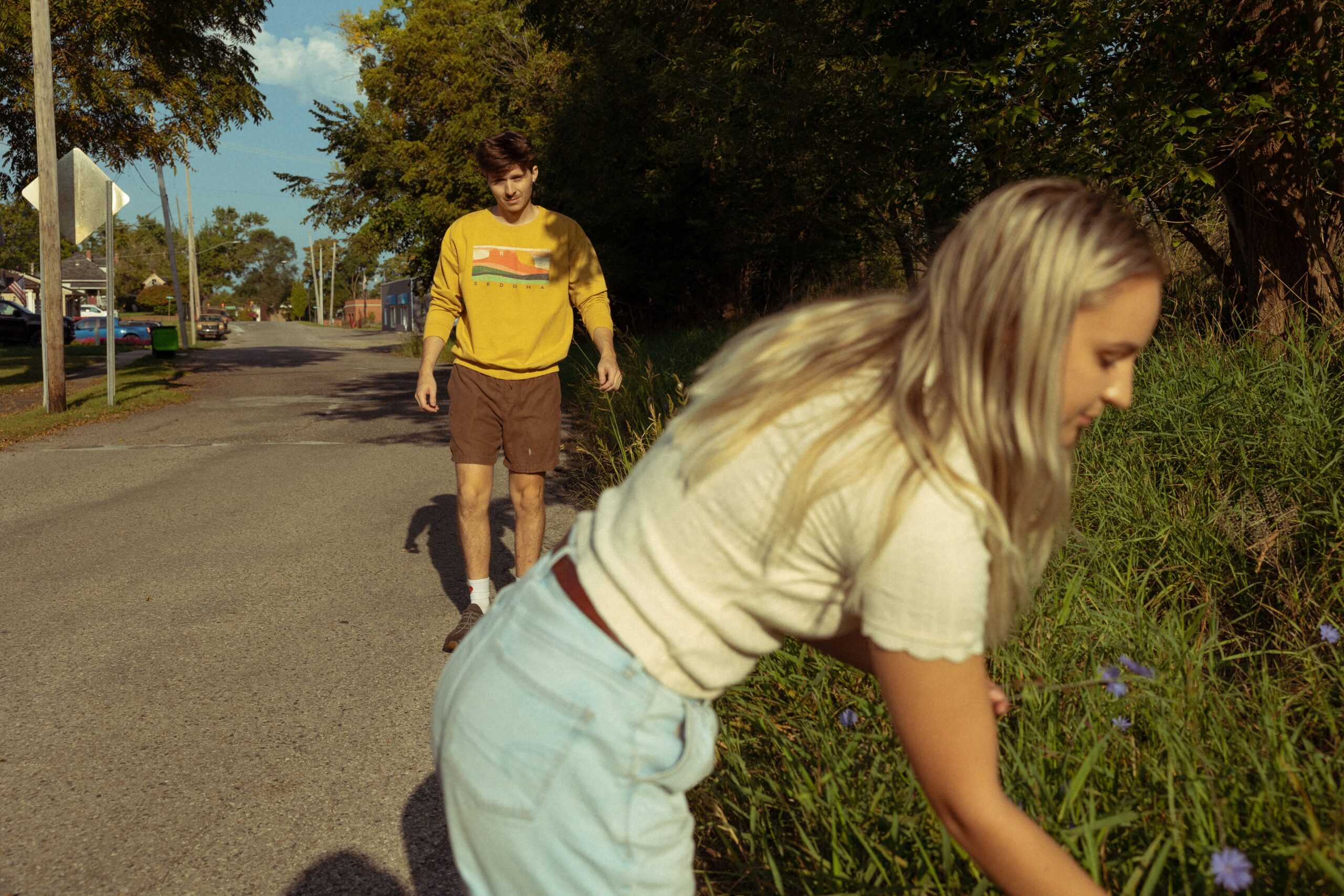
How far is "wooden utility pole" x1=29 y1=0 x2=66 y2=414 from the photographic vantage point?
45.9 ft

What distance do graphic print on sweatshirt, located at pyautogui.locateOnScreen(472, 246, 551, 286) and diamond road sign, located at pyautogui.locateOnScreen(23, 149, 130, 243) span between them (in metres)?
11.5

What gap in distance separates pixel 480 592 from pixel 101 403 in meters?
12.7

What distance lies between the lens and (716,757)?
300 centimetres

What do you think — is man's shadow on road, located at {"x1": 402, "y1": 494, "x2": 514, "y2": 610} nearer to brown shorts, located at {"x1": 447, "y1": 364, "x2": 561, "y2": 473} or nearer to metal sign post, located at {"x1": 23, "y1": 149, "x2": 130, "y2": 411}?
brown shorts, located at {"x1": 447, "y1": 364, "x2": 561, "y2": 473}

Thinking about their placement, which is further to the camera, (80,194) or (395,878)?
(80,194)

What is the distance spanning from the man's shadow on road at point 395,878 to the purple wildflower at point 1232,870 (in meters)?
1.81

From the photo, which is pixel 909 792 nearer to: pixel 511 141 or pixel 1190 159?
pixel 511 141

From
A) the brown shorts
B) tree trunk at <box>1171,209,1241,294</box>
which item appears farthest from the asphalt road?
tree trunk at <box>1171,209,1241,294</box>

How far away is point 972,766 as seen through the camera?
1196mm

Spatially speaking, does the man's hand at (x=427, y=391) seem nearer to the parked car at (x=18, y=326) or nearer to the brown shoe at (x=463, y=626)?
the brown shoe at (x=463, y=626)

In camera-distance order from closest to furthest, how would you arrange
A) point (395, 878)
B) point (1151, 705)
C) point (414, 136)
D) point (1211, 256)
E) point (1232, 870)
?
point (1232, 870), point (1151, 705), point (395, 878), point (1211, 256), point (414, 136)

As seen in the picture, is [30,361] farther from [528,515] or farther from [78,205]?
[528,515]

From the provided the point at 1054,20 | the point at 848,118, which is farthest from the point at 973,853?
the point at 848,118

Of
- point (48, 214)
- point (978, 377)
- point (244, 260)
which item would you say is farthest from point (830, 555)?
point (244, 260)
